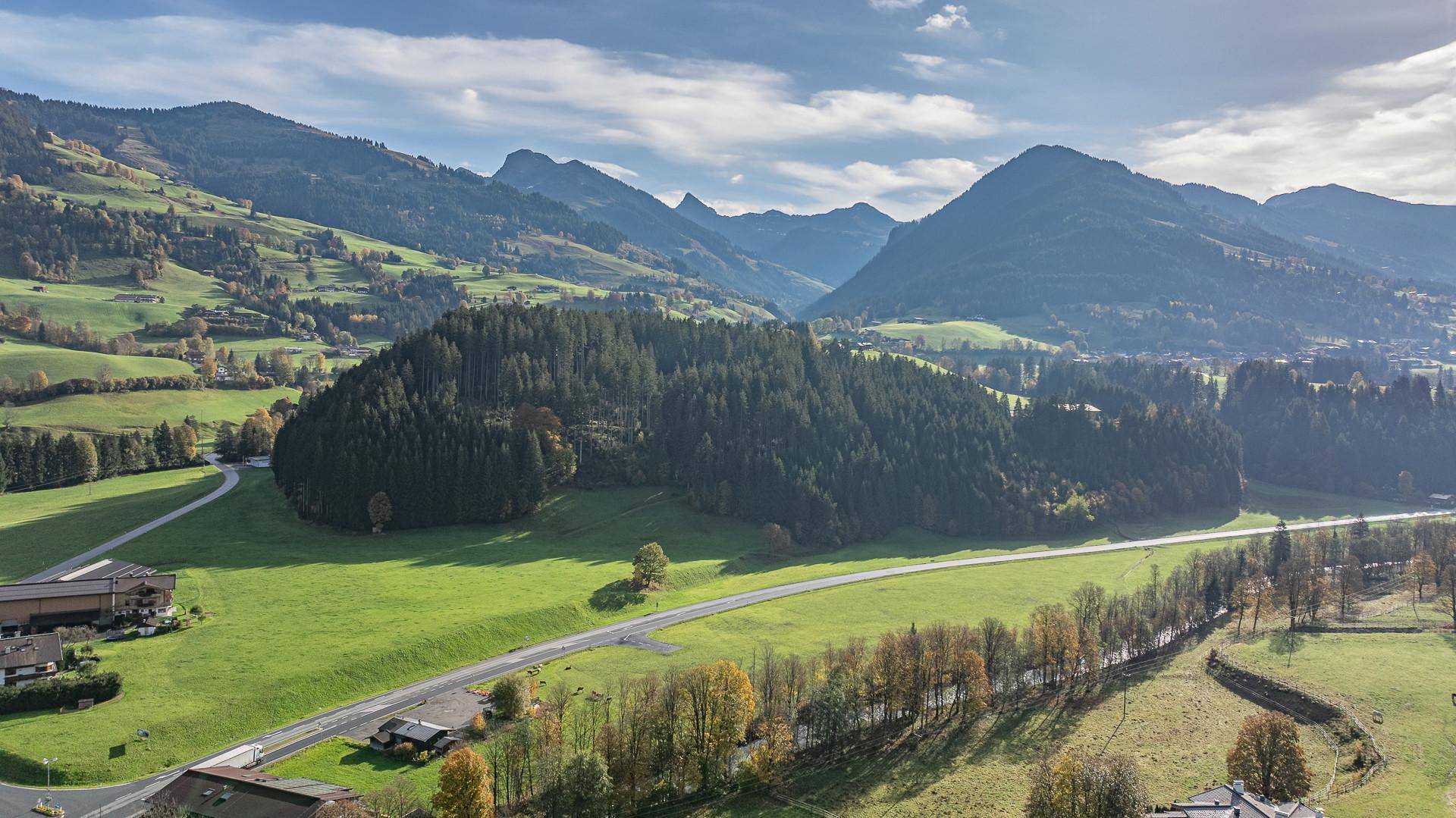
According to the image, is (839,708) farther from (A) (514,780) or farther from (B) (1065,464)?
(B) (1065,464)

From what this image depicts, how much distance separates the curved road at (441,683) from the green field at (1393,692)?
153ft

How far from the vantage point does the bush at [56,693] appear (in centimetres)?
7244

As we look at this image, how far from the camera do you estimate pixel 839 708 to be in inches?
2918

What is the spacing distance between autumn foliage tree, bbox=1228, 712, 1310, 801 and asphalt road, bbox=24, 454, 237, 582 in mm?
124627

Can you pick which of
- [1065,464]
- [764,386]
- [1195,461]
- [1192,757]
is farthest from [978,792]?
[1195,461]

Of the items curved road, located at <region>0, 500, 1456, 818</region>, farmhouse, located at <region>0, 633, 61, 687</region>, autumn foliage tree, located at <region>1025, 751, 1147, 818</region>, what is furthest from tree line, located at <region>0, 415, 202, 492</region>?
autumn foliage tree, located at <region>1025, 751, 1147, 818</region>

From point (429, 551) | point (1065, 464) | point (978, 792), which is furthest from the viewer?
point (1065, 464)

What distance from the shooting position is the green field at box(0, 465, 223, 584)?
112 meters

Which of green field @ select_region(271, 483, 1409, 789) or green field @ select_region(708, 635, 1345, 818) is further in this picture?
green field @ select_region(271, 483, 1409, 789)

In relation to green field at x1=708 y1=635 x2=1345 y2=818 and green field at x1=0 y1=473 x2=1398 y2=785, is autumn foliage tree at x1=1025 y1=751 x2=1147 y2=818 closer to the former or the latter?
green field at x1=708 y1=635 x2=1345 y2=818

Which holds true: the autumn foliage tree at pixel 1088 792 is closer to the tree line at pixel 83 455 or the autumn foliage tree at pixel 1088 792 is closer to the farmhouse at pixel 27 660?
the farmhouse at pixel 27 660

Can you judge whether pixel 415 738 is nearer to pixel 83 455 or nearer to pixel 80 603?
pixel 80 603

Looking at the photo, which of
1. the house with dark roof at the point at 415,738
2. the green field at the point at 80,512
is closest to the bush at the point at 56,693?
the house with dark roof at the point at 415,738

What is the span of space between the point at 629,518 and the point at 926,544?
5283 centimetres
